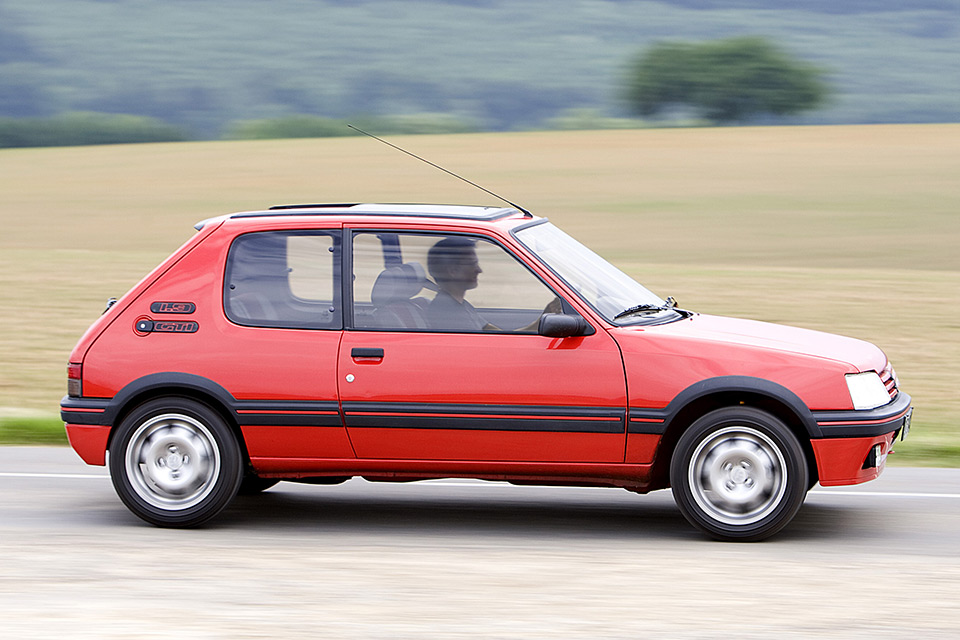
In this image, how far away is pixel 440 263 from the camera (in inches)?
272

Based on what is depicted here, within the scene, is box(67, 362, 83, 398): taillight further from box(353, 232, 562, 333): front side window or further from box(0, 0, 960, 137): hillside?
box(0, 0, 960, 137): hillside

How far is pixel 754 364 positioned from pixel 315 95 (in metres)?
67.0

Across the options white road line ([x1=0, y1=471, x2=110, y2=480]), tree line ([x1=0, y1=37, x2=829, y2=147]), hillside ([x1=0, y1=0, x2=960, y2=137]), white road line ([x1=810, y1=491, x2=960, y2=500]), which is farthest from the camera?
hillside ([x1=0, y1=0, x2=960, y2=137])

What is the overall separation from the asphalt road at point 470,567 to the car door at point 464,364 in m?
0.50

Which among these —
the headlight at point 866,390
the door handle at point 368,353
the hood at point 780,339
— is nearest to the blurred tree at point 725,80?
the hood at point 780,339

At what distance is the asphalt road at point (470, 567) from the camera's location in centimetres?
527

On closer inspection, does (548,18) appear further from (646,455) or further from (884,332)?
(646,455)

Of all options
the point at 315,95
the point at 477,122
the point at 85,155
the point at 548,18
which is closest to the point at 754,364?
the point at 85,155

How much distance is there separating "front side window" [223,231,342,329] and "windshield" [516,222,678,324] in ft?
3.22

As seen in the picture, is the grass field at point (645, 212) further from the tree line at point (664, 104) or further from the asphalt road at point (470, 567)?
the tree line at point (664, 104)

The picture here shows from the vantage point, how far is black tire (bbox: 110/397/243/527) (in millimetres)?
6906

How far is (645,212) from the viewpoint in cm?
3375

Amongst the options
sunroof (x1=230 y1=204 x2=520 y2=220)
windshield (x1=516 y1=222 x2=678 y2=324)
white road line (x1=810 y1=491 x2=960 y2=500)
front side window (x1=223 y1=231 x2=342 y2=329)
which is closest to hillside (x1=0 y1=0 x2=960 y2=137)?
white road line (x1=810 y1=491 x2=960 y2=500)

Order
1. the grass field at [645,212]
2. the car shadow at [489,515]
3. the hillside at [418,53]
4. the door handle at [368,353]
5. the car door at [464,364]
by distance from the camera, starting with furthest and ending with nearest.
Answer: the hillside at [418,53]
the grass field at [645,212]
the car shadow at [489,515]
the door handle at [368,353]
the car door at [464,364]
